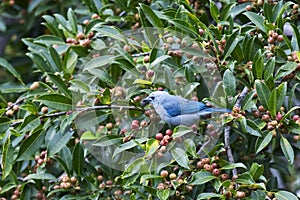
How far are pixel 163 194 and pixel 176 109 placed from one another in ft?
1.17

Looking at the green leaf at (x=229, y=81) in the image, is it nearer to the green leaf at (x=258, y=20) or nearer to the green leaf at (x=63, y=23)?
the green leaf at (x=258, y=20)

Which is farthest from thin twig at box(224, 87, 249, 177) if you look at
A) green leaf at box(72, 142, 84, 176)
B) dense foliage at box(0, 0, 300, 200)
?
green leaf at box(72, 142, 84, 176)

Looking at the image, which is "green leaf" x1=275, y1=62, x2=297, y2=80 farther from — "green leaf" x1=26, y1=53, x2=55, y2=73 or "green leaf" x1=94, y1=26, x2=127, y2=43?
"green leaf" x1=26, y1=53, x2=55, y2=73

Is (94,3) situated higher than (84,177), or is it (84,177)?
(94,3)

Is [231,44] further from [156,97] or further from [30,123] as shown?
[30,123]

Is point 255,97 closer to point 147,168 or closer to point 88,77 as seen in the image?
point 147,168

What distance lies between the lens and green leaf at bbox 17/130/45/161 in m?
2.14

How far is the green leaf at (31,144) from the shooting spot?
2.14 metres

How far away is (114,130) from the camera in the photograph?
7.00ft

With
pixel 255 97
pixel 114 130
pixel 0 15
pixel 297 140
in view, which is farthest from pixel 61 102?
pixel 0 15

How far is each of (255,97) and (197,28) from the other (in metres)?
0.33

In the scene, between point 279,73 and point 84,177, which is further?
point 84,177

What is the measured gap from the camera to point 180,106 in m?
2.02

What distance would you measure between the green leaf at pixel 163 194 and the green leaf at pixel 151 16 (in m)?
0.68
